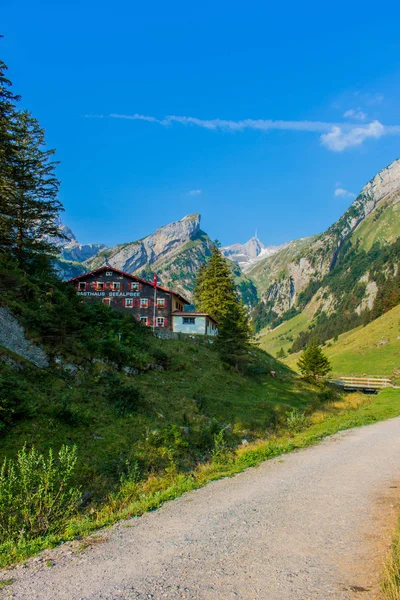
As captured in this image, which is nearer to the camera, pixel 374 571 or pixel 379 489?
pixel 374 571

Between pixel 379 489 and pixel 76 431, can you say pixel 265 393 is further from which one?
pixel 379 489

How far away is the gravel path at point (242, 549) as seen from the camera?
5.67 m

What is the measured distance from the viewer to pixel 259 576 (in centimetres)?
597

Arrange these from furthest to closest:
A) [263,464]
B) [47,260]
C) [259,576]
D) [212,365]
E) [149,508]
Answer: [212,365] < [47,260] < [263,464] < [149,508] < [259,576]

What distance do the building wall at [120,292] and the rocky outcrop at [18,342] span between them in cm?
4127

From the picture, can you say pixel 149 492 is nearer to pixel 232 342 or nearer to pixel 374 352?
pixel 232 342

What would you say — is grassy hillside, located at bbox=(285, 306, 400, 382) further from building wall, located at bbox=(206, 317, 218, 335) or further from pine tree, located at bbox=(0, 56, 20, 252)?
pine tree, located at bbox=(0, 56, 20, 252)

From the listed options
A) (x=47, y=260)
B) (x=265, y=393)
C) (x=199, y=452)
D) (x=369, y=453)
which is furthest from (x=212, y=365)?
(x=369, y=453)

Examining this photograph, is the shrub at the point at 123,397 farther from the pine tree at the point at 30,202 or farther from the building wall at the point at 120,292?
the building wall at the point at 120,292

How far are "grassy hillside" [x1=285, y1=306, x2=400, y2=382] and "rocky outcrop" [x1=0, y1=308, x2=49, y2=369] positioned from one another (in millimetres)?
60175

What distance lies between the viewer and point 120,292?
Result: 6556 centimetres

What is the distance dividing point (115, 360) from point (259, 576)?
2319 cm

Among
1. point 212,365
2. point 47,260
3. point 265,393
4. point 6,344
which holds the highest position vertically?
point 47,260

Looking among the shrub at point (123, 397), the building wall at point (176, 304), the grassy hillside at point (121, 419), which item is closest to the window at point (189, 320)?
the building wall at point (176, 304)
